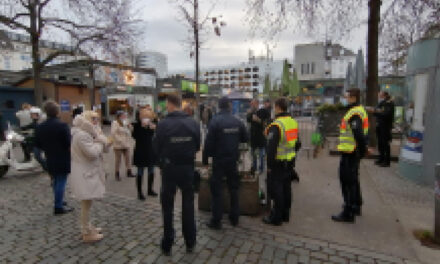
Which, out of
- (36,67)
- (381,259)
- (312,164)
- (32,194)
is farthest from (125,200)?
(36,67)

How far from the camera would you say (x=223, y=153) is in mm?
3752

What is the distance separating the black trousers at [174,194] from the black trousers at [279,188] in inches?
52.9

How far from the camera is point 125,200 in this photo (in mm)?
5133

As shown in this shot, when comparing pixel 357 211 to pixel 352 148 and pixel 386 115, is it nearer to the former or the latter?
pixel 352 148

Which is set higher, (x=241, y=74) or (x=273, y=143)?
(x=241, y=74)

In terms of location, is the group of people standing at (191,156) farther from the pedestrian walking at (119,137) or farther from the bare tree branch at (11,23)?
the bare tree branch at (11,23)

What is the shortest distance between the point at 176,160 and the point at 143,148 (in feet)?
7.70

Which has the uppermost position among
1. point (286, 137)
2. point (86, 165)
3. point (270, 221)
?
point (286, 137)

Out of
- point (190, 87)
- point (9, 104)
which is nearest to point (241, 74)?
point (190, 87)

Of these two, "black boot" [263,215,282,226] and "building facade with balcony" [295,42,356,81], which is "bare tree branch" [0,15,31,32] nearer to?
"black boot" [263,215,282,226]

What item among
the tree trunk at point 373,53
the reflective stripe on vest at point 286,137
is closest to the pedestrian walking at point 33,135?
the reflective stripe on vest at point 286,137

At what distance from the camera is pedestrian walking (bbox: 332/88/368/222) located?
12.6 feet

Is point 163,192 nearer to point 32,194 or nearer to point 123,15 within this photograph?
point 32,194

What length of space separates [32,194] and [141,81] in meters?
20.3
